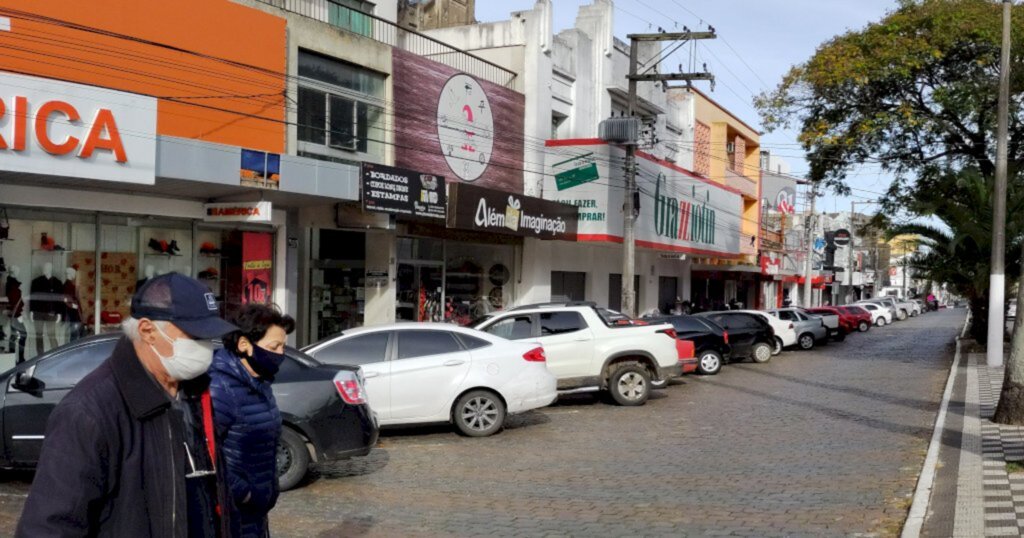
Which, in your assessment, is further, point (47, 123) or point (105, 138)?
point (105, 138)

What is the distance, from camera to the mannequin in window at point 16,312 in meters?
14.8

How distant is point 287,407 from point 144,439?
688 centimetres

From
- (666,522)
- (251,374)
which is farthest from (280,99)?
(251,374)

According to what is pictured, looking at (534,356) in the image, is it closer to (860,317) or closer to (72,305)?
(72,305)

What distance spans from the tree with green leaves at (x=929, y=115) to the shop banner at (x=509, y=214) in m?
7.65

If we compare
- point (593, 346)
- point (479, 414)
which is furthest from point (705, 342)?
point (479, 414)

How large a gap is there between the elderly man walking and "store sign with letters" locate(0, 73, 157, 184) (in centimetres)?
1115

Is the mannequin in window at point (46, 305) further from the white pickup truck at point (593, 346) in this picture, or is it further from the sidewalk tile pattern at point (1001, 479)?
the sidewalk tile pattern at point (1001, 479)

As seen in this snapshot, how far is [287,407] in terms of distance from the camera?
964 cm

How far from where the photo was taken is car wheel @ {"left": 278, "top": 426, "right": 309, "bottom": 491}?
31.8 feet


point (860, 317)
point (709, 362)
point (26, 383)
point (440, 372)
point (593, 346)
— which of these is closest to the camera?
point (26, 383)

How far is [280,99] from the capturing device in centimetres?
1831

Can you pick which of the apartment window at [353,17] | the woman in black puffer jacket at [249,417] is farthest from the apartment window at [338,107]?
the woman in black puffer jacket at [249,417]

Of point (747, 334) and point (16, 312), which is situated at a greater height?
point (16, 312)
